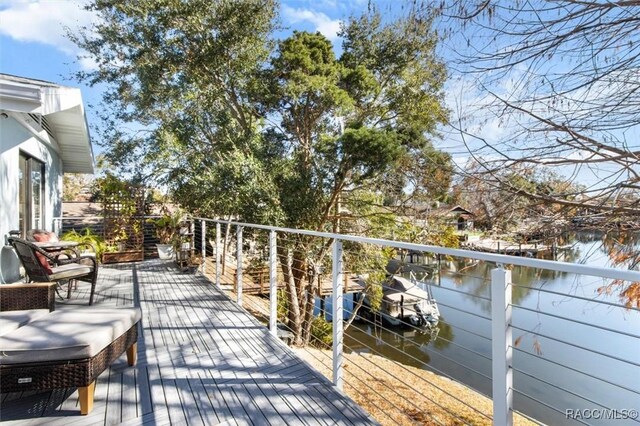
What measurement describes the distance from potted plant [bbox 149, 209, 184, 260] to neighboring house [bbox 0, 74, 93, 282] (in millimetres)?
2465

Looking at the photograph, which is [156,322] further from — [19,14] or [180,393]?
[19,14]

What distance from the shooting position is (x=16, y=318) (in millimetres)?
2900

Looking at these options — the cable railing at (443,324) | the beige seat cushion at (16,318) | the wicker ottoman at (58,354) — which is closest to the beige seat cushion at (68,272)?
the beige seat cushion at (16,318)

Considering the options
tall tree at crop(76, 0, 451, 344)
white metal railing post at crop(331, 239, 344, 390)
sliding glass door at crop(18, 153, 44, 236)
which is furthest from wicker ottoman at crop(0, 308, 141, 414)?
tall tree at crop(76, 0, 451, 344)

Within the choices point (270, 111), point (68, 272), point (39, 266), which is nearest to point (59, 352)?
point (39, 266)

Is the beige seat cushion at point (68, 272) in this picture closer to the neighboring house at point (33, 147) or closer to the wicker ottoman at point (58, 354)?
the neighboring house at point (33, 147)

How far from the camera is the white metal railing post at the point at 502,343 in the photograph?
5.55ft

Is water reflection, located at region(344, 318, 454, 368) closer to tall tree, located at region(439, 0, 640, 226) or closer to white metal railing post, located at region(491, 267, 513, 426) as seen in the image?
tall tree, located at region(439, 0, 640, 226)

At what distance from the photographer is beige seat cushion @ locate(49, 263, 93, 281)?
464cm

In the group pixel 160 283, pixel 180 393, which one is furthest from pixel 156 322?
pixel 160 283

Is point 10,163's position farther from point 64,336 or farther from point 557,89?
point 557,89

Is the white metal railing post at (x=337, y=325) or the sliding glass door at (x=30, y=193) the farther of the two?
the sliding glass door at (x=30, y=193)

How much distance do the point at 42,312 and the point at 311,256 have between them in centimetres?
686

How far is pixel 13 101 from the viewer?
4.18m
